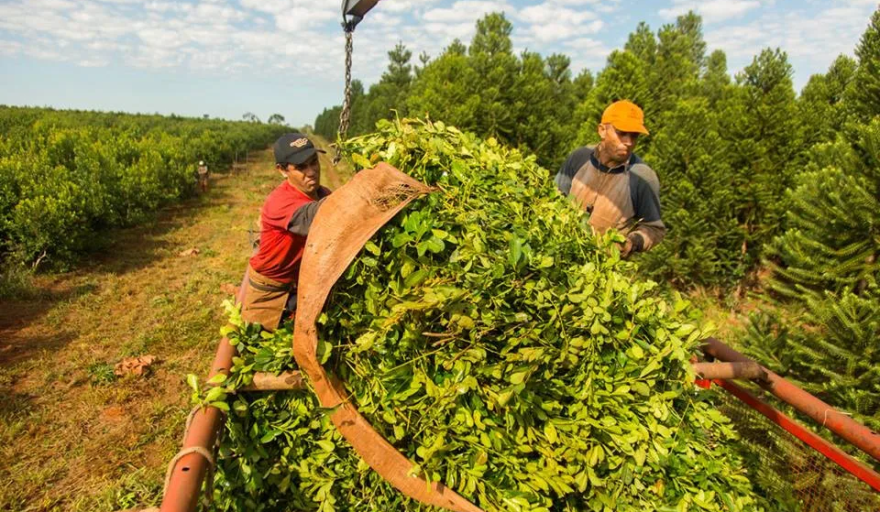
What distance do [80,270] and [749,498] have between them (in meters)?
11.1

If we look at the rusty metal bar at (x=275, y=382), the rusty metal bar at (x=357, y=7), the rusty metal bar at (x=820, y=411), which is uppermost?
the rusty metal bar at (x=357, y=7)

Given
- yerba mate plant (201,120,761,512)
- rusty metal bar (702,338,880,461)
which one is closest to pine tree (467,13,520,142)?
rusty metal bar (702,338,880,461)

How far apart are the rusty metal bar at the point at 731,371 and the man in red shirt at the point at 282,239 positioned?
211 centimetres

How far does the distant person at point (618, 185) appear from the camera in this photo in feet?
11.1

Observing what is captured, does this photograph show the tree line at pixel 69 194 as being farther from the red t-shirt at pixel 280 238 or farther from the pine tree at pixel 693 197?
the pine tree at pixel 693 197

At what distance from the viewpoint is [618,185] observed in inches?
140

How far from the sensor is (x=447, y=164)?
76.7 inches

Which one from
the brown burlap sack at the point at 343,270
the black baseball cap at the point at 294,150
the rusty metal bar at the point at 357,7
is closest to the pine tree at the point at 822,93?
the rusty metal bar at the point at 357,7

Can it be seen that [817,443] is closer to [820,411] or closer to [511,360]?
[820,411]

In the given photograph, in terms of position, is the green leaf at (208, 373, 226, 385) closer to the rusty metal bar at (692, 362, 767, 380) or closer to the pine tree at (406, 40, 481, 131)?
the rusty metal bar at (692, 362, 767, 380)

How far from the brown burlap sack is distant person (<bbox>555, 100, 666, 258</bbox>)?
2.12m

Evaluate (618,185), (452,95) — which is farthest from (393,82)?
(618,185)

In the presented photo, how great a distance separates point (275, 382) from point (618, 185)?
2.82 meters

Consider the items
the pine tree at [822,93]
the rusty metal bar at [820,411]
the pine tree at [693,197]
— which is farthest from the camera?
the pine tree at [822,93]
